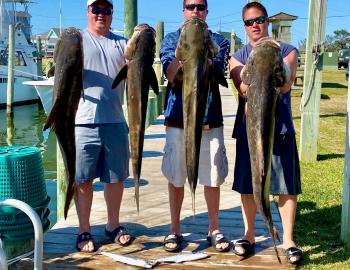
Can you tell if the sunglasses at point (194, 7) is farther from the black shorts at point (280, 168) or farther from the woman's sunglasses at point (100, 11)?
the black shorts at point (280, 168)

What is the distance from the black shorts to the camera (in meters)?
3.84

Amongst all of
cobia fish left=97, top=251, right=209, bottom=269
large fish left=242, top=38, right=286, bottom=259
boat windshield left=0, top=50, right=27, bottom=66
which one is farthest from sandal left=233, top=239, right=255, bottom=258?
boat windshield left=0, top=50, right=27, bottom=66

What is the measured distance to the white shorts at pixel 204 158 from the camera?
4.02 m

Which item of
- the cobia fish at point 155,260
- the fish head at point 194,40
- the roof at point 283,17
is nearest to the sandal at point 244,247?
the cobia fish at point 155,260

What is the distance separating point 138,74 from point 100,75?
72 centimetres

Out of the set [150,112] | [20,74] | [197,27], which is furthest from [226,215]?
[20,74]

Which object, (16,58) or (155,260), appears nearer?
(155,260)

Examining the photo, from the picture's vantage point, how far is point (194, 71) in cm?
321

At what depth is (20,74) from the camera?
2675cm

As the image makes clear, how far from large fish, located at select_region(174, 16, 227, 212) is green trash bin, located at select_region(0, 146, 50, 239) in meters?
1.44

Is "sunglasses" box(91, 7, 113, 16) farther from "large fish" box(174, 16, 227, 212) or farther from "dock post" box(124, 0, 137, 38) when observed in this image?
"dock post" box(124, 0, 137, 38)

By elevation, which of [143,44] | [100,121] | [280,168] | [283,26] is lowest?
[280,168]

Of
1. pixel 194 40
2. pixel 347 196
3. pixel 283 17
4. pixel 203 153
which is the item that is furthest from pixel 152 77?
pixel 283 17

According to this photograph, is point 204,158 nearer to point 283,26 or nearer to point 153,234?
point 153,234
